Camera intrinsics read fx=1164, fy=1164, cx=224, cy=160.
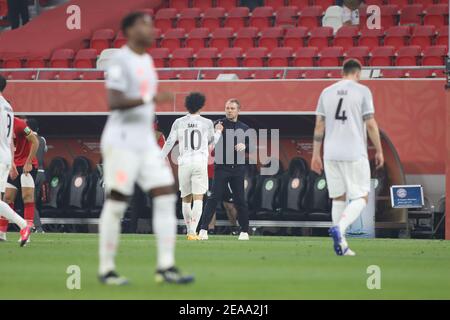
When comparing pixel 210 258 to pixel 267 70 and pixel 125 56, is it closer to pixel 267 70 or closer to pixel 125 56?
pixel 125 56

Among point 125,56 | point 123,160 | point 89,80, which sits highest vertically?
point 89,80

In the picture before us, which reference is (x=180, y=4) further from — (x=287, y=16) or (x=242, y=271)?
(x=242, y=271)

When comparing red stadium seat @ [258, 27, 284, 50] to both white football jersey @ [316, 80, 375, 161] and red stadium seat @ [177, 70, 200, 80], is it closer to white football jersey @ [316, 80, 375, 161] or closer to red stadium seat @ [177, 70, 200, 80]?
red stadium seat @ [177, 70, 200, 80]

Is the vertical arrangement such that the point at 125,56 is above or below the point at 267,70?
below

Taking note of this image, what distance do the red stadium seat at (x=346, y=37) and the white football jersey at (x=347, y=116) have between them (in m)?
13.6

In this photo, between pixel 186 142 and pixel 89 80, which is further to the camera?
pixel 89 80

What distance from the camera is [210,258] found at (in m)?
13.5

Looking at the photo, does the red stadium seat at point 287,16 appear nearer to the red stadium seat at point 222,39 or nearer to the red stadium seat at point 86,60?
the red stadium seat at point 222,39

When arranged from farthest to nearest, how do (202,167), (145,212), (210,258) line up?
(145,212), (202,167), (210,258)

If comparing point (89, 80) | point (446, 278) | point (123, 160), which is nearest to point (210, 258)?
point (446, 278)

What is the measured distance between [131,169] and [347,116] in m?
4.78

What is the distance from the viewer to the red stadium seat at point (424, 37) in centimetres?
2681


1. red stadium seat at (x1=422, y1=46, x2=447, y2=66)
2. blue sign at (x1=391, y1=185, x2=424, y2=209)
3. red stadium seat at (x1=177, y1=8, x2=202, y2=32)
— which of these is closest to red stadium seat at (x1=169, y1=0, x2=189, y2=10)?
red stadium seat at (x1=177, y1=8, x2=202, y2=32)

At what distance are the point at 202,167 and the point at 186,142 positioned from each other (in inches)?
18.6
